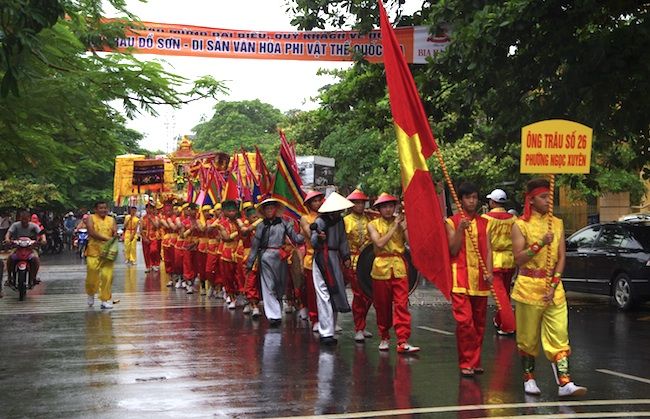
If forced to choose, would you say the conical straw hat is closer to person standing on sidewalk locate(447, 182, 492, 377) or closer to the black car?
person standing on sidewalk locate(447, 182, 492, 377)

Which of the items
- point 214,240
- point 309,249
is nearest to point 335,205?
point 309,249

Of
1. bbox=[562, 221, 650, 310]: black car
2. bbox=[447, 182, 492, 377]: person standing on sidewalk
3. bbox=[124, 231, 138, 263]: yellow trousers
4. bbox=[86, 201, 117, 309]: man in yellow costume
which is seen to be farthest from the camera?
bbox=[124, 231, 138, 263]: yellow trousers

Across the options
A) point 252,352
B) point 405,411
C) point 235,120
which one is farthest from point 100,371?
point 235,120

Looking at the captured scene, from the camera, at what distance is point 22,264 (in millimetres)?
18281

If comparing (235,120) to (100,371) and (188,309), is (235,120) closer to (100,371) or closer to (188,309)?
(188,309)

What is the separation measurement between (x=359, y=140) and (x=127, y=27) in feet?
72.8

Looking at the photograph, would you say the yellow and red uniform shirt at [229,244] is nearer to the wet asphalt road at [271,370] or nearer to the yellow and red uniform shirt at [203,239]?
the wet asphalt road at [271,370]

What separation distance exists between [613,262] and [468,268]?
8353 mm

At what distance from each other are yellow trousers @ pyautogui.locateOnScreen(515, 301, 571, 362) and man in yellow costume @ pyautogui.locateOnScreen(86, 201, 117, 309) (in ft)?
30.0

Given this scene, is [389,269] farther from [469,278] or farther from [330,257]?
[469,278]

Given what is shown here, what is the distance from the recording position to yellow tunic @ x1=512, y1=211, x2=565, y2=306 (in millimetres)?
8375

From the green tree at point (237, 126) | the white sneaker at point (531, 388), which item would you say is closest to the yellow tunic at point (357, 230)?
the white sneaker at point (531, 388)

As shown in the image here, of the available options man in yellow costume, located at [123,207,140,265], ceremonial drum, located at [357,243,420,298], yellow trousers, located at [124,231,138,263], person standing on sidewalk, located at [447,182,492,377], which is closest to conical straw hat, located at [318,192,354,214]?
ceremonial drum, located at [357,243,420,298]

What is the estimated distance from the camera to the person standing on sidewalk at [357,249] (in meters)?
11.9
